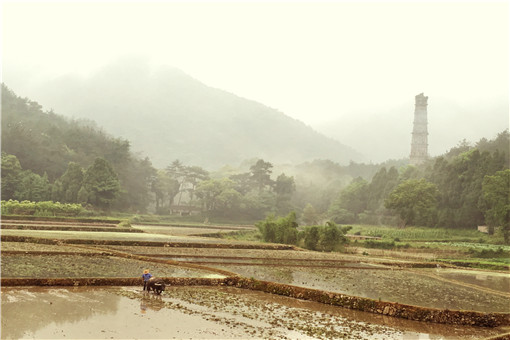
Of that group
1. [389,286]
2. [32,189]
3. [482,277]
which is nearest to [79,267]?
[389,286]

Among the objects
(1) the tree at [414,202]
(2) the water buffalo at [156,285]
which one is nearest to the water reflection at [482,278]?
(2) the water buffalo at [156,285]

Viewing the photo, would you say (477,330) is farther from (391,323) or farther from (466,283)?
(466,283)

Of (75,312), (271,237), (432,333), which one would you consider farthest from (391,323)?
(271,237)

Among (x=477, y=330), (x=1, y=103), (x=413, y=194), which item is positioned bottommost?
(x=477, y=330)

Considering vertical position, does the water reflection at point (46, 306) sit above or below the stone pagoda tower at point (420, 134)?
below

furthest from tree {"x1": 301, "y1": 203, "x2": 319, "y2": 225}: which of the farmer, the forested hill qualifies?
the farmer

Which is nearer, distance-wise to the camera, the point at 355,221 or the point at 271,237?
the point at 271,237

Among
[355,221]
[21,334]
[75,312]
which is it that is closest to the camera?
[21,334]

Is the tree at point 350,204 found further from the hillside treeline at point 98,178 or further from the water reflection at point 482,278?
the water reflection at point 482,278

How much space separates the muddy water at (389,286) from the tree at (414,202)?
42702 millimetres

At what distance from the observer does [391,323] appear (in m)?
14.7

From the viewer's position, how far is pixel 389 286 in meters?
20.9

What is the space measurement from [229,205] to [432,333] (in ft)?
279

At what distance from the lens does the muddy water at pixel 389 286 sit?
691 inches
